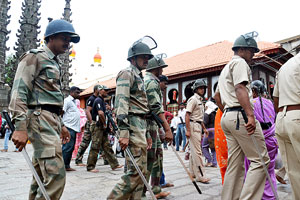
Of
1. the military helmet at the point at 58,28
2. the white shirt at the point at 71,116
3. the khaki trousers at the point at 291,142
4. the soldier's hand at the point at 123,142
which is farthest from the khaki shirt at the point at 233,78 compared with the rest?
the white shirt at the point at 71,116

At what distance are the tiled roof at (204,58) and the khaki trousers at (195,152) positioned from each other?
871cm

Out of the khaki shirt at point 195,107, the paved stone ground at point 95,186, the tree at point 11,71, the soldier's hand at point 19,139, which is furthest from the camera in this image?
the tree at point 11,71

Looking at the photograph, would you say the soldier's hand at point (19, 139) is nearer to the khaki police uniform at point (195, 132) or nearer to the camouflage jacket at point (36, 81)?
the camouflage jacket at point (36, 81)

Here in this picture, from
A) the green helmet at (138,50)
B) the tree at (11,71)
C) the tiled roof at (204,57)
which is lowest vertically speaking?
the green helmet at (138,50)

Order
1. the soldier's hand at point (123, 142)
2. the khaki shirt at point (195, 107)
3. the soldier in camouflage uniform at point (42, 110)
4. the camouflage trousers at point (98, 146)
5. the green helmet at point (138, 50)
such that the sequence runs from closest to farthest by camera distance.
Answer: the soldier in camouflage uniform at point (42, 110) < the soldier's hand at point (123, 142) < the green helmet at point (138, 50) < the khaki shirt at point (195, 107) < the camouflage trousers at point (98, 146)

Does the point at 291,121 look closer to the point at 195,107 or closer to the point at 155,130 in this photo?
the point at 155,130

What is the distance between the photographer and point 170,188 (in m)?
4.16

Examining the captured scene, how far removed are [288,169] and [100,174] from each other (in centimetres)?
379

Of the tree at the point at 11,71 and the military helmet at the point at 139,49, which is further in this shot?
the tree at the point at 11,71

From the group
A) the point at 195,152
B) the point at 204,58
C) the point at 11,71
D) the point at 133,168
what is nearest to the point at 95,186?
the point at 133,168

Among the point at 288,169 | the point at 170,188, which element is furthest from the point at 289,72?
the point at 170,188

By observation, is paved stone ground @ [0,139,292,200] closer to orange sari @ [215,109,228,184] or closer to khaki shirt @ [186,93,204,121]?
orange sari @ [215,109,228,184]

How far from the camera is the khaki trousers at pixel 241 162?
9.10ft

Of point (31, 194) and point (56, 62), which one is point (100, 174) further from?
point (56, 62)
